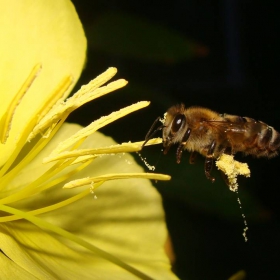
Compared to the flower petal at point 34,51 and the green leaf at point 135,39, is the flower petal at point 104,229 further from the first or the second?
the green leaf at point 135,39

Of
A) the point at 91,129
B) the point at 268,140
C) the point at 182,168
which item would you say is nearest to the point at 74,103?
the point at 91,129

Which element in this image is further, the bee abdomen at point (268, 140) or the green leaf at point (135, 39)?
the green leaf at point (135, 39)

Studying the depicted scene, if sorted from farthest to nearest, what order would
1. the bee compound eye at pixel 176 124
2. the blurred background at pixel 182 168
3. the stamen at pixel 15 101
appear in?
the blurred background at pixel 182 168
the bee compound eye at pixel 176 124
the stamen at pixel 15 101

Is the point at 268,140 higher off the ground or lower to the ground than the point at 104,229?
higher

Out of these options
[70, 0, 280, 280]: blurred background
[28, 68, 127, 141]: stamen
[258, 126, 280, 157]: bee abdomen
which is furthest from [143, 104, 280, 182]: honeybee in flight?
[70, 0, 280, 280]: blurred background

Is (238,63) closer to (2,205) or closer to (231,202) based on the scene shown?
(231,202)

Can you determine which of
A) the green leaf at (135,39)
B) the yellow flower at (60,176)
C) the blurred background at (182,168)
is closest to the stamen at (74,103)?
the yellow flower at (60,176)

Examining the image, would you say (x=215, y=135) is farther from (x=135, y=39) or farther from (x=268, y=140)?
(x=135, y=39)

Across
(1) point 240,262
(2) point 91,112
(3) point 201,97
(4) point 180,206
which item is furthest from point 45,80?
(3) point 201,97

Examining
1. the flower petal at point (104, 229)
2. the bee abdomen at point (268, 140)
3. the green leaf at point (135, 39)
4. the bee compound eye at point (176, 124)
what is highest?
the green leaf at point (135, 39)
